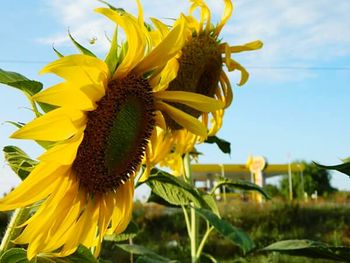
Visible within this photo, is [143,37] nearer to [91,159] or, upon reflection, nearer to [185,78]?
[91,159]

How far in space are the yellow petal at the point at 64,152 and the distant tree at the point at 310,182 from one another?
60.9 ft

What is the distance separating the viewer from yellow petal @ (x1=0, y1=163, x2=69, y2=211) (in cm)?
105

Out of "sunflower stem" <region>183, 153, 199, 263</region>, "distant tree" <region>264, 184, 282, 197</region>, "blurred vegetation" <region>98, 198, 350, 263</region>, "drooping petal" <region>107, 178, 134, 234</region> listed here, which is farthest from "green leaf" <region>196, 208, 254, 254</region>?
"distant tree" <region>264, 184, 282, 197</region>

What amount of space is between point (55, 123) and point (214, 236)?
8647 mm

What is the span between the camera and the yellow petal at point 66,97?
100 cm

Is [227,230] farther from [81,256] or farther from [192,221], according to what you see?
[192,221]

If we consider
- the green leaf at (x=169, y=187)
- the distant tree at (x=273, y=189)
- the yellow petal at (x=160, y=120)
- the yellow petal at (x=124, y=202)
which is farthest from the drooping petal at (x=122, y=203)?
A: the distant tree at (x=273, y=189)

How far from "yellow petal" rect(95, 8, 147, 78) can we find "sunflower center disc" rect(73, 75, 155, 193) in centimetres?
3

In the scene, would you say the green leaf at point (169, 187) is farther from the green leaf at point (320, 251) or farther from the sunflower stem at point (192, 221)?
the sunflower stem at point (192, 221)

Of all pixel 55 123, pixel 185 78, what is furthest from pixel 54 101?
pixel 185 78

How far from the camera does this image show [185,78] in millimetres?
1818

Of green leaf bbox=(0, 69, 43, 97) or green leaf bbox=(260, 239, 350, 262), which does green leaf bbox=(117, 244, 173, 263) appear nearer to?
green leaf bbox=(260, 239, 350, 262)

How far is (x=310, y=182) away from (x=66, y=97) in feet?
63.8

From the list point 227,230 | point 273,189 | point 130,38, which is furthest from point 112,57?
point 273,189
